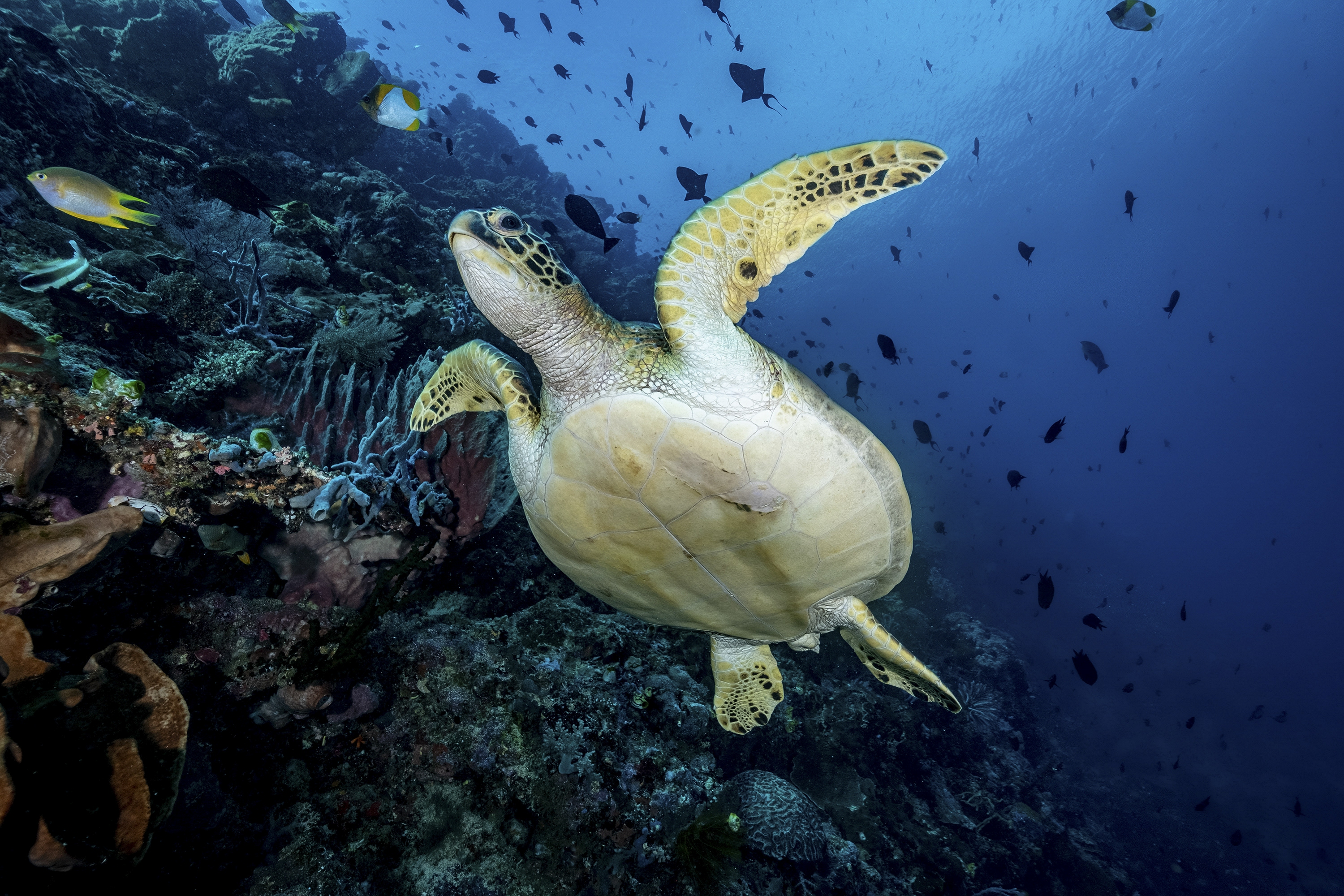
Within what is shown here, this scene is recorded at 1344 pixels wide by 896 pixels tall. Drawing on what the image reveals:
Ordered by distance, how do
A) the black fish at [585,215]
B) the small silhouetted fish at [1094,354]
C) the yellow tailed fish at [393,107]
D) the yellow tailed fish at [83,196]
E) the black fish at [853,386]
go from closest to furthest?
1. the yellow tailed fish at [83,196]
2. the black fish at [585,215]
3. the yellow tailed fish at [393,107]
4. the black fish at [853,386]
5. the small silhouetted fish at [1094,354]

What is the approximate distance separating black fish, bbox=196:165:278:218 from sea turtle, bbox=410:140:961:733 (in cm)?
437

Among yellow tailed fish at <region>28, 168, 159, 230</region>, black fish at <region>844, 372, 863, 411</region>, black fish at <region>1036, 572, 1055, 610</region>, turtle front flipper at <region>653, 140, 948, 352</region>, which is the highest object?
turtle front flipper at <region>653, 140, 948, 352</region>

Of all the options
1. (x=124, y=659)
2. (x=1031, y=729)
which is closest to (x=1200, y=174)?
(x=1031, y=729)

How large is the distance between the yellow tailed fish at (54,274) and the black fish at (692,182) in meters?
5.89

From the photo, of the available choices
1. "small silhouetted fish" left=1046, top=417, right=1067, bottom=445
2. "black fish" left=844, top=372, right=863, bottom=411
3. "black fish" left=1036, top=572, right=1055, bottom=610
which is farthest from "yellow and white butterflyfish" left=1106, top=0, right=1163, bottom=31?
"black fish" left=1036, top=572, right=1055, bottom=610

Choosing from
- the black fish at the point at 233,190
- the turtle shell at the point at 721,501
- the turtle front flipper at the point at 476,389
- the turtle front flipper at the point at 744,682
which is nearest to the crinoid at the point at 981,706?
the turtle front flipper at the point at 744,682

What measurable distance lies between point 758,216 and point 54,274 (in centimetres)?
518

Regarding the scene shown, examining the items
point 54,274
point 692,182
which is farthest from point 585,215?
point 54,274

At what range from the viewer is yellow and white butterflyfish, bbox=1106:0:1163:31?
5688 millimetres

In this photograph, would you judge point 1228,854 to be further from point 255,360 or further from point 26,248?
point 26,248

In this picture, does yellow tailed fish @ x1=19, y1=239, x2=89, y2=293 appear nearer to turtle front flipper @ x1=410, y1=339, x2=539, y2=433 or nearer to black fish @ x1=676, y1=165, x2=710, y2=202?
turtle front flipper @ x1=410, y1=339, x2=539, y2=433

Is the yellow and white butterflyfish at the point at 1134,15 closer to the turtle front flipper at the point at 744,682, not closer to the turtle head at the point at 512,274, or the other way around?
the turtle head at the point at 512,274

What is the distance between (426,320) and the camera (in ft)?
19.2

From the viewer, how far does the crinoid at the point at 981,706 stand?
991cm
